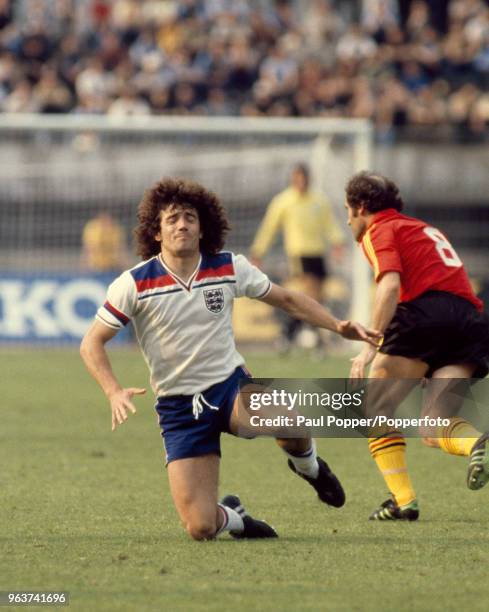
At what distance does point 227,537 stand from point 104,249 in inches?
523

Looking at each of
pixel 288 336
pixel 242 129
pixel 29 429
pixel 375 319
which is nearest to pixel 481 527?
pixel 375 319

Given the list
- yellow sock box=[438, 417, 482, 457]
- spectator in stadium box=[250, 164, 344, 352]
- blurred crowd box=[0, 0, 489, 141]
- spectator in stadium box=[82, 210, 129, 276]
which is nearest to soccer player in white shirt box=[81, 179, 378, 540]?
yellow sock box=[438, 417, 482, 457]

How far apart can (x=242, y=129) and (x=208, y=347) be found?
520 inches

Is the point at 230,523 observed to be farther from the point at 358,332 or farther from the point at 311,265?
the point at 311,265

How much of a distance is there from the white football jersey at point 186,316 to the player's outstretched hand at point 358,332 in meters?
0.47

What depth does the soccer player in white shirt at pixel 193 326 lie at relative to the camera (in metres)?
6.57

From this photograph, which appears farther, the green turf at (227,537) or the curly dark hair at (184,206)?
the curly dark hair at (184,206)

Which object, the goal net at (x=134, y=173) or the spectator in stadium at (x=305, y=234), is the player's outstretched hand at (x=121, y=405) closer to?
the spectator in stadium at (x=305, y=234)

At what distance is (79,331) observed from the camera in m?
19.3

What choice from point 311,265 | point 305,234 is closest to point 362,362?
point 305,234

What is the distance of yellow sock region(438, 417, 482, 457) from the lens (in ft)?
23.4

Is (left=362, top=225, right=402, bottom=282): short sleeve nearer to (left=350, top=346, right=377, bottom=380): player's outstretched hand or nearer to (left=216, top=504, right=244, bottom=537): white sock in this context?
(left=350, top=346, right=377, bottom=380): player's outstretched hand

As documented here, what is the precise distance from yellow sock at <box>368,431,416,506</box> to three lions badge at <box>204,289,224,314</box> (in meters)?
1.30

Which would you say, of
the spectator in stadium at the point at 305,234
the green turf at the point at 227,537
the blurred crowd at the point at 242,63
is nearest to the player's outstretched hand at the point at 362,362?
the green turf at the point at 227,537
